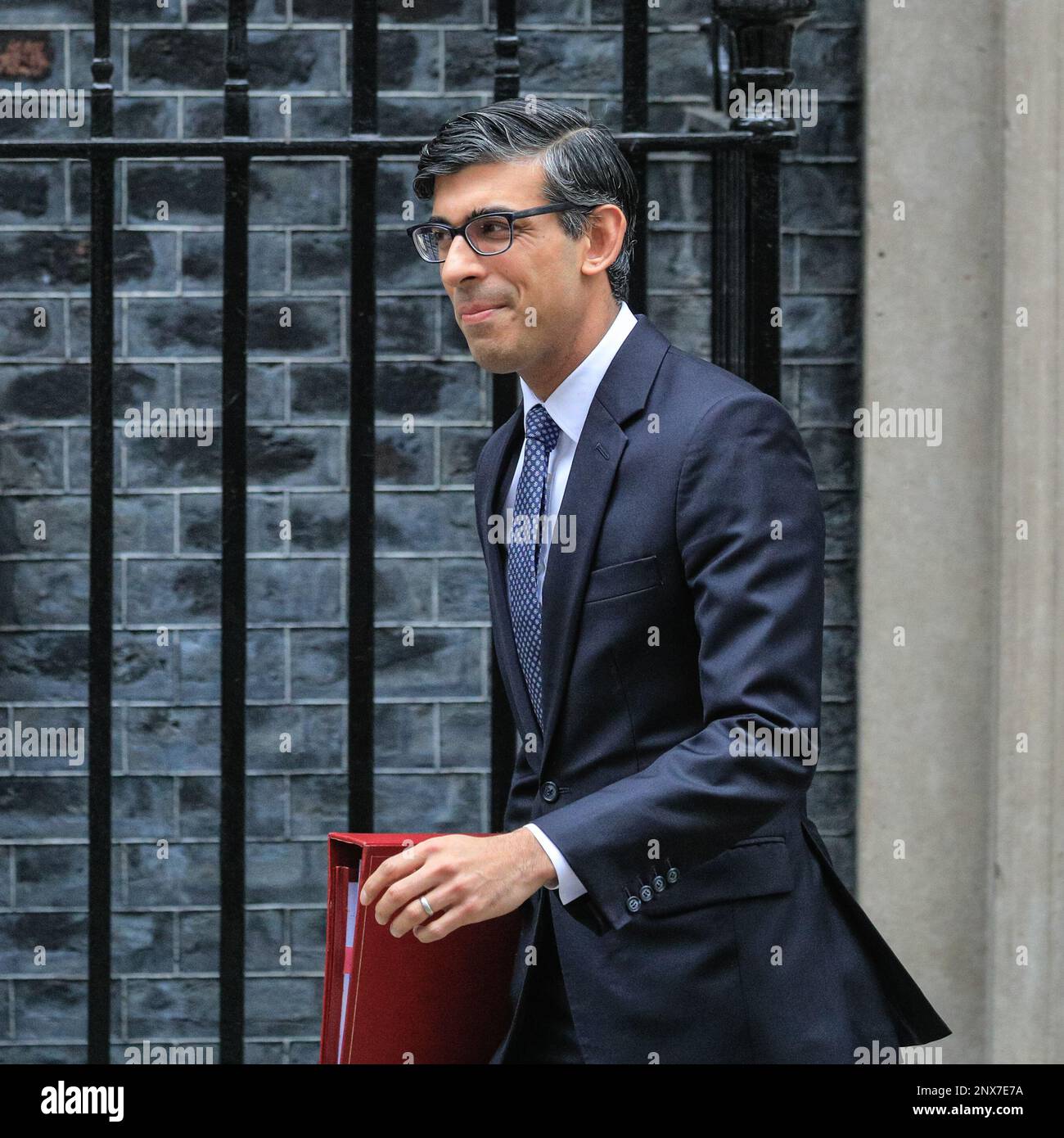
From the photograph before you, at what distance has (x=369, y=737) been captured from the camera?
2.75 m

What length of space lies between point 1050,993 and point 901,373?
4.34ft

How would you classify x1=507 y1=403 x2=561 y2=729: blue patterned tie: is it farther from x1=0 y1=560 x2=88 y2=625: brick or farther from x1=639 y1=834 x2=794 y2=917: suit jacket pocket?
x1=0 y1=560 x2=88 y2=625: brick

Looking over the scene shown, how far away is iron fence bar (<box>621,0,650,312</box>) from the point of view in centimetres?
267

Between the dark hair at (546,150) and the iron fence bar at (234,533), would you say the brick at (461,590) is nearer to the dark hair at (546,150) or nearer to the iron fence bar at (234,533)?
the iron fence bar at (234,533)

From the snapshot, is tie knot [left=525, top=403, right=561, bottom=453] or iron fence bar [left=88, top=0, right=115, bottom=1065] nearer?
tie knot [left=525, top=403, right=561, bottom=453]

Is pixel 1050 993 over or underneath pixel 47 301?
underneath

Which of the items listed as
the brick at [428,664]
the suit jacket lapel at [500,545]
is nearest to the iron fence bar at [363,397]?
the suit jacket lapel at [500,545]

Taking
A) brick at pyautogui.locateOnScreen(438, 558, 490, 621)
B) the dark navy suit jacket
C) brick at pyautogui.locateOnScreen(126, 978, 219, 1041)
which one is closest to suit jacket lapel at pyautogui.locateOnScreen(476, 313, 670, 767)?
the dark navy suit jacket

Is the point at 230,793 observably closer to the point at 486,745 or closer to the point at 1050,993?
the point at 486,745

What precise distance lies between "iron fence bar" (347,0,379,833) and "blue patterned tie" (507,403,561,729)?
42cm

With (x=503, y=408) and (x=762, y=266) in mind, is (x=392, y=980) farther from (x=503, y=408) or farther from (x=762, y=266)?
(x=762, y=266)

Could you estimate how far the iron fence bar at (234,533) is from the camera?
2.66 meters
